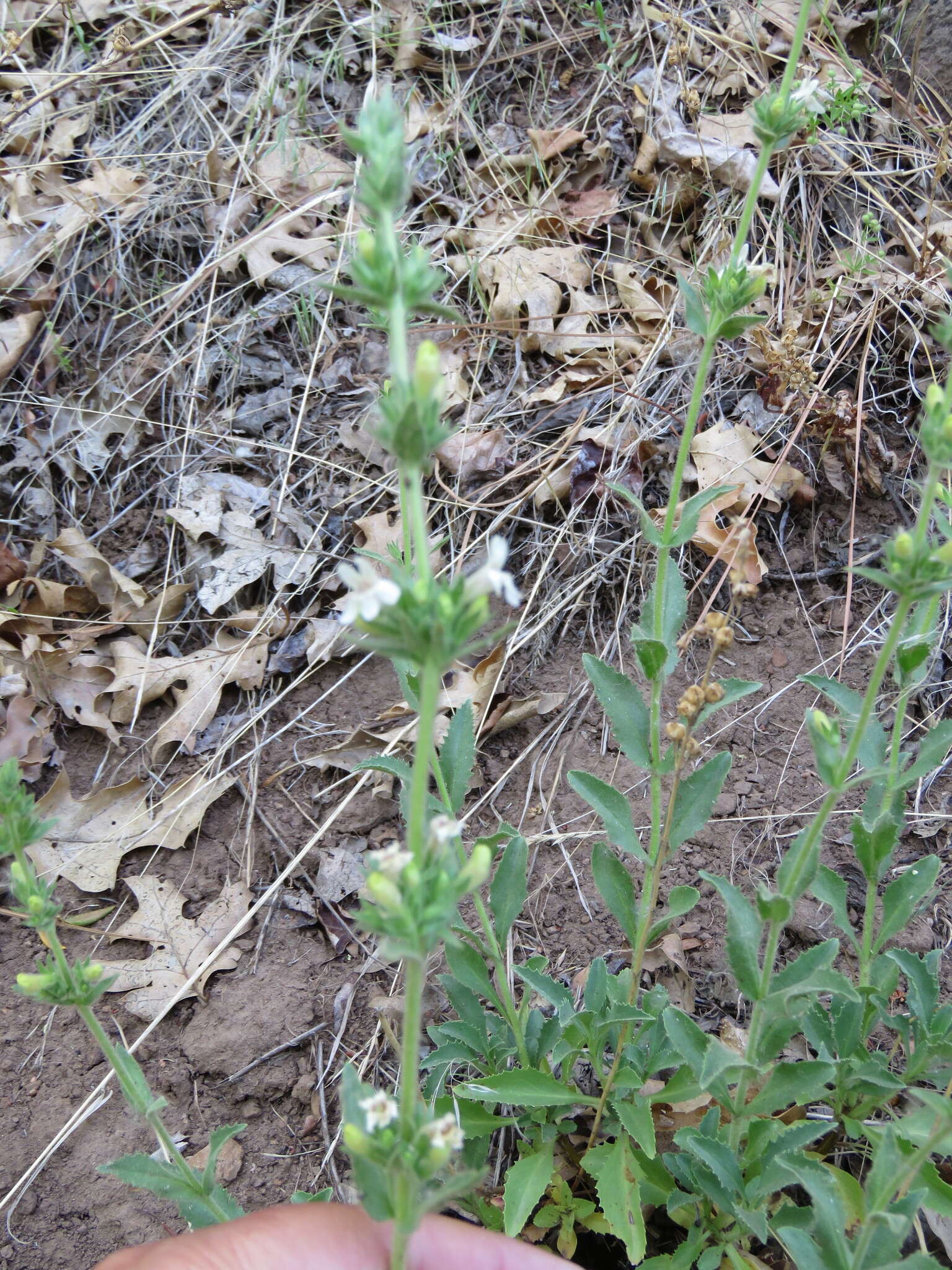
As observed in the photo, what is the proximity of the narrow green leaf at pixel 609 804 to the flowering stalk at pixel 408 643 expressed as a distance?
3.20 feet

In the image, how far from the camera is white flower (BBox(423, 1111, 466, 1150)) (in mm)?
1628

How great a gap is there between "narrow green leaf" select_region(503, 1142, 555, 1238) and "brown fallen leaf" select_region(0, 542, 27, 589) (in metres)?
3.52

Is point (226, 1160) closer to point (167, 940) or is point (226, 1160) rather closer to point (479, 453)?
point (167, 940)

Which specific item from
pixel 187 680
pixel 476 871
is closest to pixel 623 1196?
pixel 476 871

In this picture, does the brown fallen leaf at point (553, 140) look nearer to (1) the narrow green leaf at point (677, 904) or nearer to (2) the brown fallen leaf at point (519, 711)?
(2) the brown fallen leaf at point (519, 711)

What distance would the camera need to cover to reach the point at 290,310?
16.1 feet

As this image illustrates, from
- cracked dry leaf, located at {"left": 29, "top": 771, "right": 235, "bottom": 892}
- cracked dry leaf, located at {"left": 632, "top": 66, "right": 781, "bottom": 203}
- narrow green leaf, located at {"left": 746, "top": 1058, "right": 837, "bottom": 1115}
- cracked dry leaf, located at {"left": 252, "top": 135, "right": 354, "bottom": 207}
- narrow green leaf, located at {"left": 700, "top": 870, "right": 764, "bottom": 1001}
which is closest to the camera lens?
narrow green leaf, located at {"left": 700, "top": 870, "right": 764, "bottom": 1001}

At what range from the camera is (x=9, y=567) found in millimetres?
4473

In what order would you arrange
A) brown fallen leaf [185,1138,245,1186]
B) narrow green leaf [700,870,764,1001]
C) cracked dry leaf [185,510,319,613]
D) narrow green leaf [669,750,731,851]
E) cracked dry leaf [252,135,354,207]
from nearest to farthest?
narrow green leaf [700,870,764,1001]
narrow green leaf [669,750,731,851]
brown fallen leaf [185,1138,245,1186]
cracked dry leaf [185,510,319,613]
cracked dry leaf [252,135,354,207]

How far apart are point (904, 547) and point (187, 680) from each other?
322 cm

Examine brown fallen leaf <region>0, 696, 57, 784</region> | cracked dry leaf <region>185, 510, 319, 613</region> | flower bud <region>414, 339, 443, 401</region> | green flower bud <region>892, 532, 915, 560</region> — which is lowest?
brown fallen leaf <region>0, 696, 57, 784</region>

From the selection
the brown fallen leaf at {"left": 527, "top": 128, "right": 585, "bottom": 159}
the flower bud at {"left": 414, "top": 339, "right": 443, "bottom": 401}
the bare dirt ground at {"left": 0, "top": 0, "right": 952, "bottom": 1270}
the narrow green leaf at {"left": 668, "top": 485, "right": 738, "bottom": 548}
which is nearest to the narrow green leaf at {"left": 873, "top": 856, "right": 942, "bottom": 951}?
the bare dirt ground at {"left": 0, "top": 0, "right": 952, "bottom": 1270}

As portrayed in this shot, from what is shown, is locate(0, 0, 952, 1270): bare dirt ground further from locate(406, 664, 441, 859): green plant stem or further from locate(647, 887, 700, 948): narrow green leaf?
locate(406, 664, 441, 859): green plant stem

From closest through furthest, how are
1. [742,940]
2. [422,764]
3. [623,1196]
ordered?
[422,764] < [742,940] < [623,1196]
